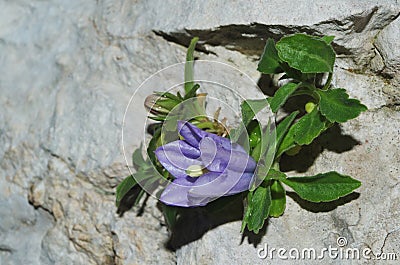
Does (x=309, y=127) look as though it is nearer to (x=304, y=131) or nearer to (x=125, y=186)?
(x=304, y=131)

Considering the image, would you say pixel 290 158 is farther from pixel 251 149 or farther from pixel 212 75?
pixel 212 75

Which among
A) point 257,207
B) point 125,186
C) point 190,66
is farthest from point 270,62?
point 125,186

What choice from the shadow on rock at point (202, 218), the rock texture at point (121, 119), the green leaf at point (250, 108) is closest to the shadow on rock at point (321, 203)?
the rock texture at point (121, 119)

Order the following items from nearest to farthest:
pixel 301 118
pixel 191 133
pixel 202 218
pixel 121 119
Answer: pixel 191 133, pixel 301 118, pixel 202 218, pixel 121 119

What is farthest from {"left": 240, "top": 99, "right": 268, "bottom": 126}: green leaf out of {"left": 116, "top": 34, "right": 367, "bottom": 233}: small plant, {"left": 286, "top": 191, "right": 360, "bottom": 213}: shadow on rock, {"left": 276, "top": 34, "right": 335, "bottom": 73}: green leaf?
{"left": 286, "top": 191, "right": 360, "bottom": 213}: shadow on rock

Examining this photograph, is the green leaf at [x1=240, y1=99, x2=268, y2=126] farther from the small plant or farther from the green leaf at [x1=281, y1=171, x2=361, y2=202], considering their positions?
the green leaf at [x1=281, y1=171, x2=361, y2=202]

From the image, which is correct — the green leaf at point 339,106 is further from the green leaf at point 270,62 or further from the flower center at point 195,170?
the flower center at point 195,170
